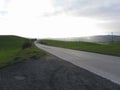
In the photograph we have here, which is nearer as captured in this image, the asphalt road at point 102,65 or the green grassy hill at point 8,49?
the asphalt road at point 102,65

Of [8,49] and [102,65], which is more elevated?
[102,65]

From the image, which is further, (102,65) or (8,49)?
(8,49)

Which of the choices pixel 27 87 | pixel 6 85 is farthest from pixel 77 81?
pixel 6 85

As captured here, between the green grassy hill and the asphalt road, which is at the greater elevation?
the asphalt road

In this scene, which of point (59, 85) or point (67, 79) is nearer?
point (59, 85)

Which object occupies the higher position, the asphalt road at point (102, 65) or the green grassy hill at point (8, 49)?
the asphalt road at point (102, 65)

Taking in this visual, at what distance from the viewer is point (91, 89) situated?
34.1 feet

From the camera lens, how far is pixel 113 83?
11.3m

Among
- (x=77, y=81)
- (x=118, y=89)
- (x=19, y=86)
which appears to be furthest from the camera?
(x=77, y=81)

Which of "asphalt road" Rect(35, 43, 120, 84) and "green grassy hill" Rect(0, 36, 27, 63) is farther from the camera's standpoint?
"green grassy hill" Rect(0, 36, 27, 63)

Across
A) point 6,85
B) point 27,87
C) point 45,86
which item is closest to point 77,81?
point 45,86

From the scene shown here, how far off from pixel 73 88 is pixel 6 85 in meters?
3.66

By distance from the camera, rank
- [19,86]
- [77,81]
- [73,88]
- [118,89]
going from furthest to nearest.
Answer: [77,81] → [19,86] → [73,88] → [118,89]

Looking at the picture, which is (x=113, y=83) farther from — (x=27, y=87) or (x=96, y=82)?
(x=27, y=87)
